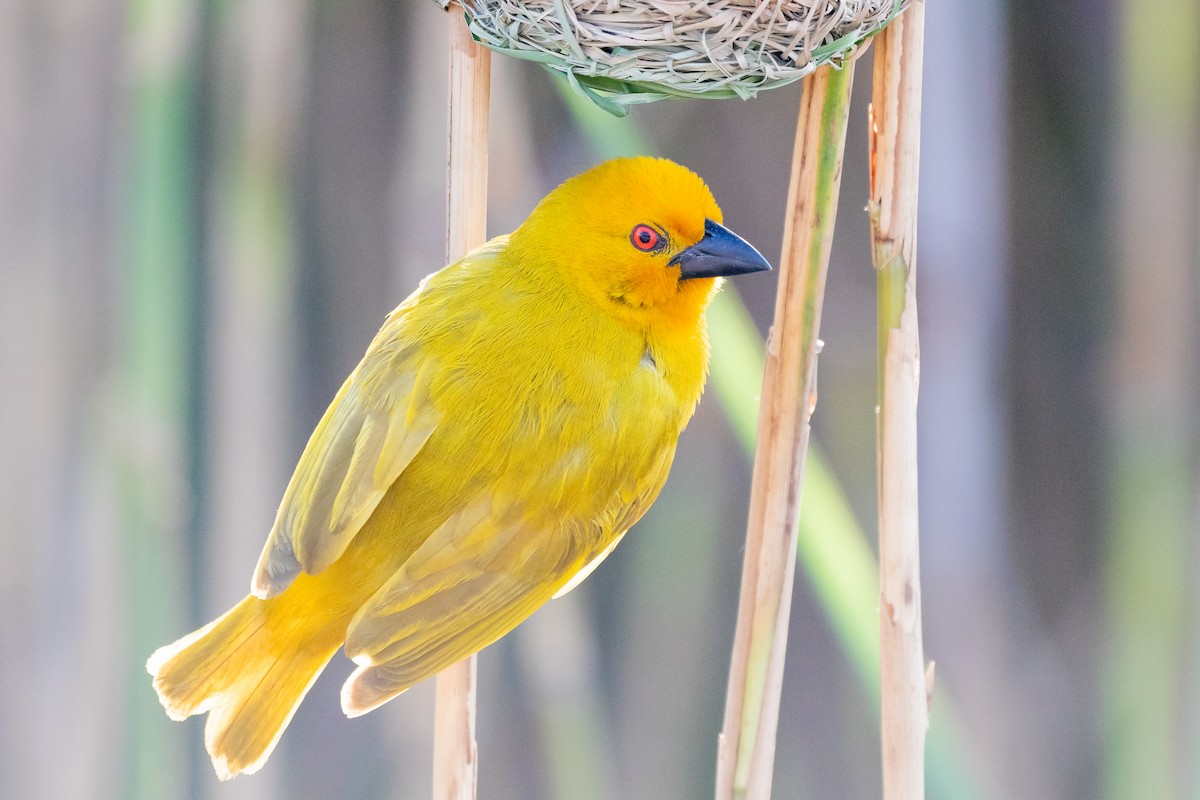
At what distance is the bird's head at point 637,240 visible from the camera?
1.28 metres

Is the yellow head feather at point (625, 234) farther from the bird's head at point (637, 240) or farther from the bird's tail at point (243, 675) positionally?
the bird's tail at point (243, 675)

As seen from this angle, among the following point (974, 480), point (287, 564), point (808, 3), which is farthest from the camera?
point (974, 480)

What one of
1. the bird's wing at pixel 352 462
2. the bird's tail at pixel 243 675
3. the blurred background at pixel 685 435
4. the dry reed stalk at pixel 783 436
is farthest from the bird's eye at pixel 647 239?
the bird's tail at pixel 243 675

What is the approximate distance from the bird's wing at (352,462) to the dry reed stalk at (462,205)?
0.48ft

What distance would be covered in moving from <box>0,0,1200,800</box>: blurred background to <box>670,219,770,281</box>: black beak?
410 mm

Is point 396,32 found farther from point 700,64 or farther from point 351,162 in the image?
point 700,64

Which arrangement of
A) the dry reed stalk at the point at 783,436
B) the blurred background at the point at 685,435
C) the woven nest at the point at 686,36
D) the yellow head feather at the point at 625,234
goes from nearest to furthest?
the woven nest at the point at 686,36 → the dry reed stalk at the point at 783,436 → the yellow head feather at the point at 625,234 → the blurred background at the point at 685,435

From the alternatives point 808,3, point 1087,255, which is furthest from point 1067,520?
point 808,3

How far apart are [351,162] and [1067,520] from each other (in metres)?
1.31

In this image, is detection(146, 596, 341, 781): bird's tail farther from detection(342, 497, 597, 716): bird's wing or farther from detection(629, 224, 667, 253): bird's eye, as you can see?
detection(629, 224, 667, 253): bird's eye

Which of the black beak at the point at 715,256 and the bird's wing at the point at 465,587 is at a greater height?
the black beak at the point at 715,256

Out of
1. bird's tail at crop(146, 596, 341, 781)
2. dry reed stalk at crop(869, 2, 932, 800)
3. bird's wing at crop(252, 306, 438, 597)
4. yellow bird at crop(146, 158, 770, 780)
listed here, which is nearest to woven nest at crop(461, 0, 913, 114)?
dry reed stalk at crop(869, 2, 932, 800)

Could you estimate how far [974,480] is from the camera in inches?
77.1

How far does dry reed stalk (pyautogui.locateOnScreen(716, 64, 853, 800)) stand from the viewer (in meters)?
1.18
